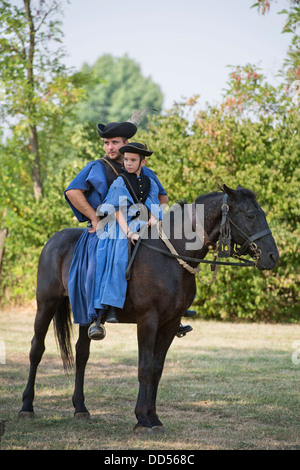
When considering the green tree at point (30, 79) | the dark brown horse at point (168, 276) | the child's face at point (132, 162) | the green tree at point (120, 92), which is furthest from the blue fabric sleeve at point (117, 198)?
the green tree at point (120, 92)

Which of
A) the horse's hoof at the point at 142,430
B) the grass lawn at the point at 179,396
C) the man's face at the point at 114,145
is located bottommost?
the grass lawn at the point at 179,396

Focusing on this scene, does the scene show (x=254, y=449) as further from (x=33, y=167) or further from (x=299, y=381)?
(x=33, y=167)

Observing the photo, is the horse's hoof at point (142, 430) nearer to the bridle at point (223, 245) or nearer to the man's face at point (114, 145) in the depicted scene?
the bridle at point (223, 245)

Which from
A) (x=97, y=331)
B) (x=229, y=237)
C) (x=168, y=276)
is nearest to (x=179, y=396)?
(x=97, y=331)

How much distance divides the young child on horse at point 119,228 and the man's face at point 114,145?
0.46m

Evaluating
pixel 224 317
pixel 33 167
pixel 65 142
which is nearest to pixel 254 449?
pixel 224 317

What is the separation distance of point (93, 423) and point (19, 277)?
1000 cm

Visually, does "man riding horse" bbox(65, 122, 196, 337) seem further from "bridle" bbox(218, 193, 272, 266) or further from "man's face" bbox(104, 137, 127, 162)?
"bridle" bbox(218, 193, 272, 266)

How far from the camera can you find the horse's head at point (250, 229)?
4.80 metres

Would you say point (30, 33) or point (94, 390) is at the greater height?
point (30, 33)

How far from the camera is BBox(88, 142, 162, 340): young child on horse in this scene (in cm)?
492

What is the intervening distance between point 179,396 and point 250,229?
250 centimetres

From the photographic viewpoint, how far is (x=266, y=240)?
15.8 ft

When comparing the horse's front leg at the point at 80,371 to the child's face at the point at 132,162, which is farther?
the horse's front leg at the point at 80,371
